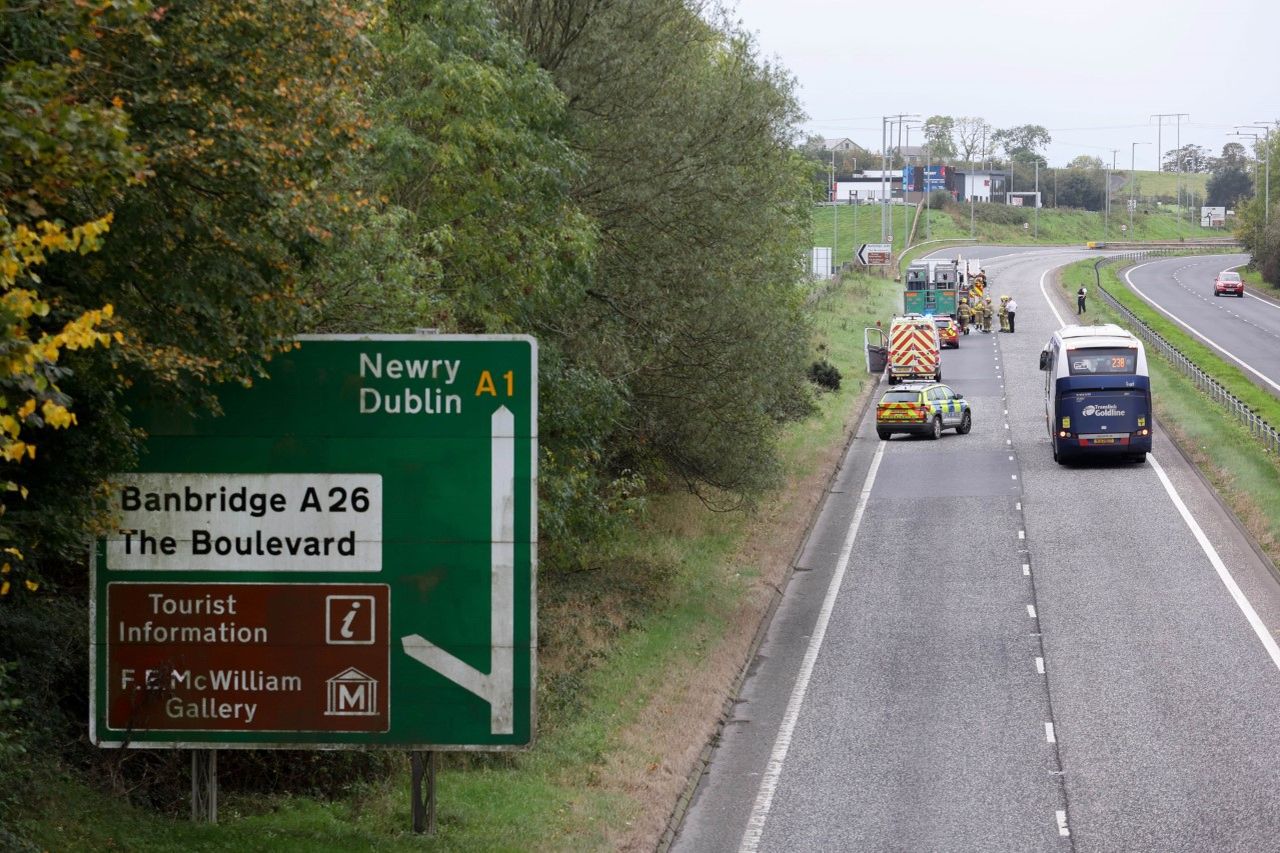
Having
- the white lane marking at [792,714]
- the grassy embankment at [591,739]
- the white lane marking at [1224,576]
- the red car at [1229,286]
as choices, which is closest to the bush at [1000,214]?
the red car at [1229,286]

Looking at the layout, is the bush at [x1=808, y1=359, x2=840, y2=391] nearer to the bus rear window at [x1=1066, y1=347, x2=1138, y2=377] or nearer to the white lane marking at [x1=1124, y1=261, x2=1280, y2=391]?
the bus rear window at [x1=1066, y1=347, x2=1138, y2=377]

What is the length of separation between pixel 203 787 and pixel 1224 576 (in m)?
21.7

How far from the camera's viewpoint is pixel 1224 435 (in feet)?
142

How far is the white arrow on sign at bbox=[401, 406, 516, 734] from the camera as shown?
35.6ft

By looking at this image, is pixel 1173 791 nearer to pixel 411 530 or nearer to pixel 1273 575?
pixel 411 530

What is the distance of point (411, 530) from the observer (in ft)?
35.9

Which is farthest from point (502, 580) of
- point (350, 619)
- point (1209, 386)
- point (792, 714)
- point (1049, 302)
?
point (1049, 302)

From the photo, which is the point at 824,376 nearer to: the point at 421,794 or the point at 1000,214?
the point at 421,794

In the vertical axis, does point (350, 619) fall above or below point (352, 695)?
above

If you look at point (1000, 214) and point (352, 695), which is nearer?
point (352, 695)

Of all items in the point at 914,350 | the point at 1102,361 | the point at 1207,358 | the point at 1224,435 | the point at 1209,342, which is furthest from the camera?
the point at 1209,342

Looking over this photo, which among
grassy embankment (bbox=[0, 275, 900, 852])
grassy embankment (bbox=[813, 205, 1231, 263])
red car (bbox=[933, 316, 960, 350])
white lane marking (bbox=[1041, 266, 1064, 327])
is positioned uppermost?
grassy embankment (bbox=[813, 205, 1231, 263])

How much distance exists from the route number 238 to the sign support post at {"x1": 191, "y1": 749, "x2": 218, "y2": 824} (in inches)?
88.0

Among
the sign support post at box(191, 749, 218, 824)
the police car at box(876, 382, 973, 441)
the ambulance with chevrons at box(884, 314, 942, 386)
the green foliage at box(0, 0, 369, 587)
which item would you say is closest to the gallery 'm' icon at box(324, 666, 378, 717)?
the sign support post at box(191, 749, 218, 824)
